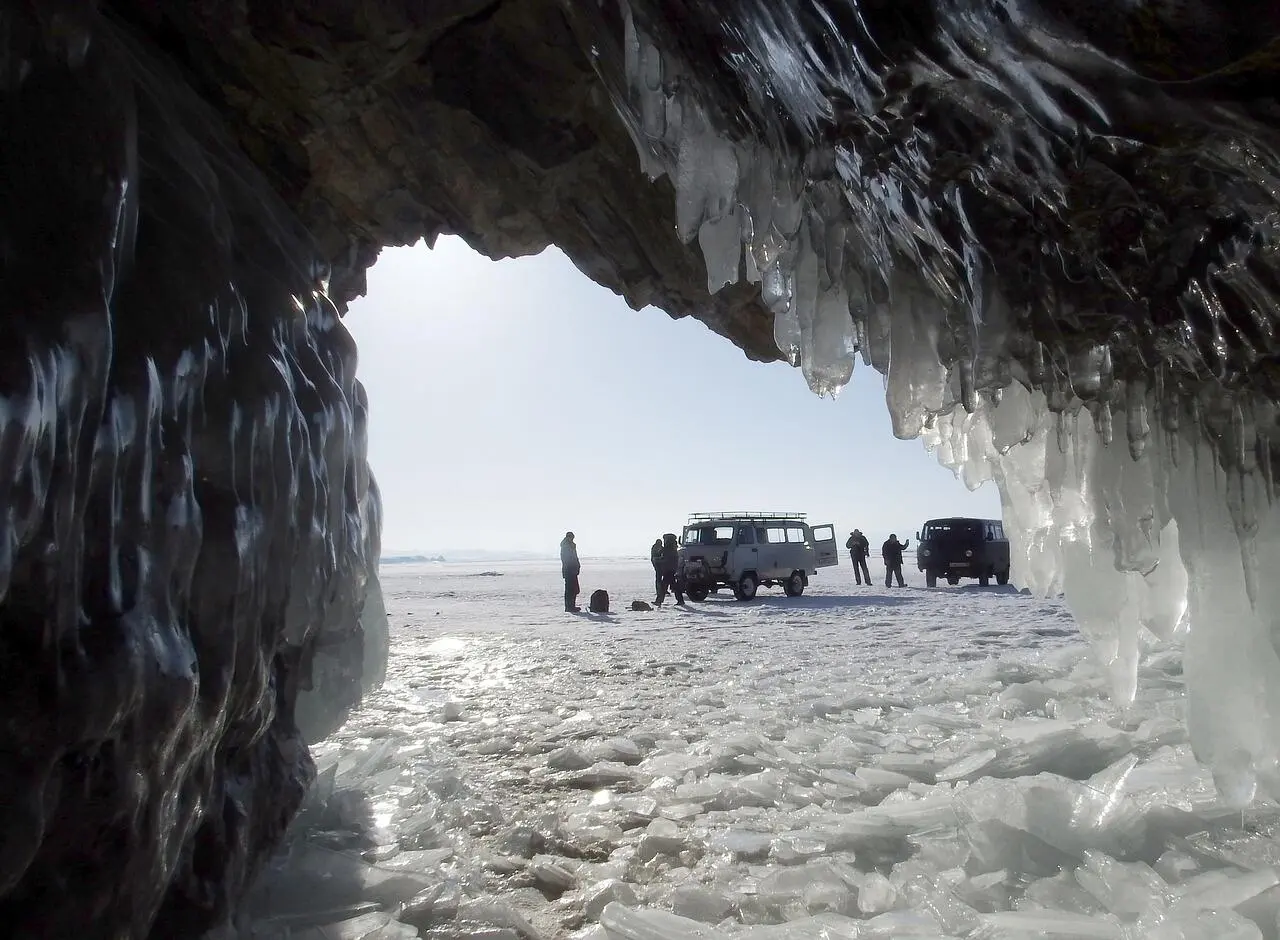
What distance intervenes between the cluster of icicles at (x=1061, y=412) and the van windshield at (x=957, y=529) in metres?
15.1

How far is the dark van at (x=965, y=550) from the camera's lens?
57.8 feet

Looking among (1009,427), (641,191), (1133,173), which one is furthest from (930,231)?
(641,191)

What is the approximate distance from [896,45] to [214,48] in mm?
3152

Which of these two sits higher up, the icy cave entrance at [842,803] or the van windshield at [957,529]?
the van windshield at [957,529]

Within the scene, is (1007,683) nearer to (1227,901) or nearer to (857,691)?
(857,691)

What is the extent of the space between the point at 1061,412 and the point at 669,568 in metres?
12.7

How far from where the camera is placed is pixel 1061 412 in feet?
10.5

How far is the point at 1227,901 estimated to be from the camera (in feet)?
8.00

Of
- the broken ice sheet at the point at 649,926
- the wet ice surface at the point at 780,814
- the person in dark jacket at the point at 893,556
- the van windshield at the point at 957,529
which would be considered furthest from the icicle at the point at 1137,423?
the person in dark jacket at the point at 893,556

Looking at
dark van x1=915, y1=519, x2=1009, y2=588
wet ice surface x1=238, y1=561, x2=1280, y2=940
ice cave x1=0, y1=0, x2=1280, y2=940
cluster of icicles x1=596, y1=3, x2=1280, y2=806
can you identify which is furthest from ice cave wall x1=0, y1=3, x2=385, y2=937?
dark van x1=915, y1=519, x2=1009, y2=588

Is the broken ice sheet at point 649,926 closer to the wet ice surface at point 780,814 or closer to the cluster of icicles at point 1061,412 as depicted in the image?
the wet ice surface at point 780,814

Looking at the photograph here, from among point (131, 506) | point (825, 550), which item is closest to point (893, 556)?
point (825, 550)

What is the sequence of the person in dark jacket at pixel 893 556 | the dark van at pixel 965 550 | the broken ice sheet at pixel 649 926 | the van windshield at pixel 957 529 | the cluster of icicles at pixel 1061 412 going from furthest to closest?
1. the person in dark jacket at pixel 893 556
2. the van windshield at pixel 957 529
3. the dark van at pixel 965 550
4. the cluster of icicles at pixel 1061 412
5. the broken ice sheet at pixel 649 926

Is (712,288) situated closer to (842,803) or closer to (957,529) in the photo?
(842,803)
